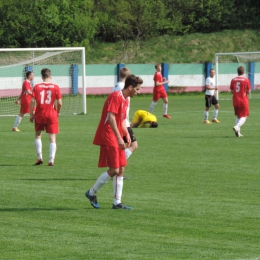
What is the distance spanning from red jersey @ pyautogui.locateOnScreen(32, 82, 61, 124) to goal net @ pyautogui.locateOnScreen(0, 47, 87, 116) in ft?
44.9

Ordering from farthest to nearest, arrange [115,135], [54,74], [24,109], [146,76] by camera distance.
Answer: [146,76]
[54,74]
[24,109]
[115,135]

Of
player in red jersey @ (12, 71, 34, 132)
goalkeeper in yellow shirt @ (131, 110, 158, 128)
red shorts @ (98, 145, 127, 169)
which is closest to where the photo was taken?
red shorts @ (98, 145, 127, 169)

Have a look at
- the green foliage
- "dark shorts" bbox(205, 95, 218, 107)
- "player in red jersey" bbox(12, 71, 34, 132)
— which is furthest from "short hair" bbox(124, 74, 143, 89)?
the green foliage

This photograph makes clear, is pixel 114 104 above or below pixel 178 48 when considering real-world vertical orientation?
above

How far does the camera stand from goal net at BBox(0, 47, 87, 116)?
107 ft

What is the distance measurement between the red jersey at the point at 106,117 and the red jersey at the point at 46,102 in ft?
16.4

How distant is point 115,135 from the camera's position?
32.0ft

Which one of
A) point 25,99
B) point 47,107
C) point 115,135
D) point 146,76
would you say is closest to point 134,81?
point 115,135

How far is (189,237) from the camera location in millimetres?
8211

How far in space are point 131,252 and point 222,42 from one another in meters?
54.6

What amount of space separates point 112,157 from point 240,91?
12254 millimetres

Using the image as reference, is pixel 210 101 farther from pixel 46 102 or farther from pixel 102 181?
pixel 102 181

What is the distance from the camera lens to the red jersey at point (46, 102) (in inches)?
583

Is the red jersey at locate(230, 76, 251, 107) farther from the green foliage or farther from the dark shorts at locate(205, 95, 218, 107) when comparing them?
the green foliage
